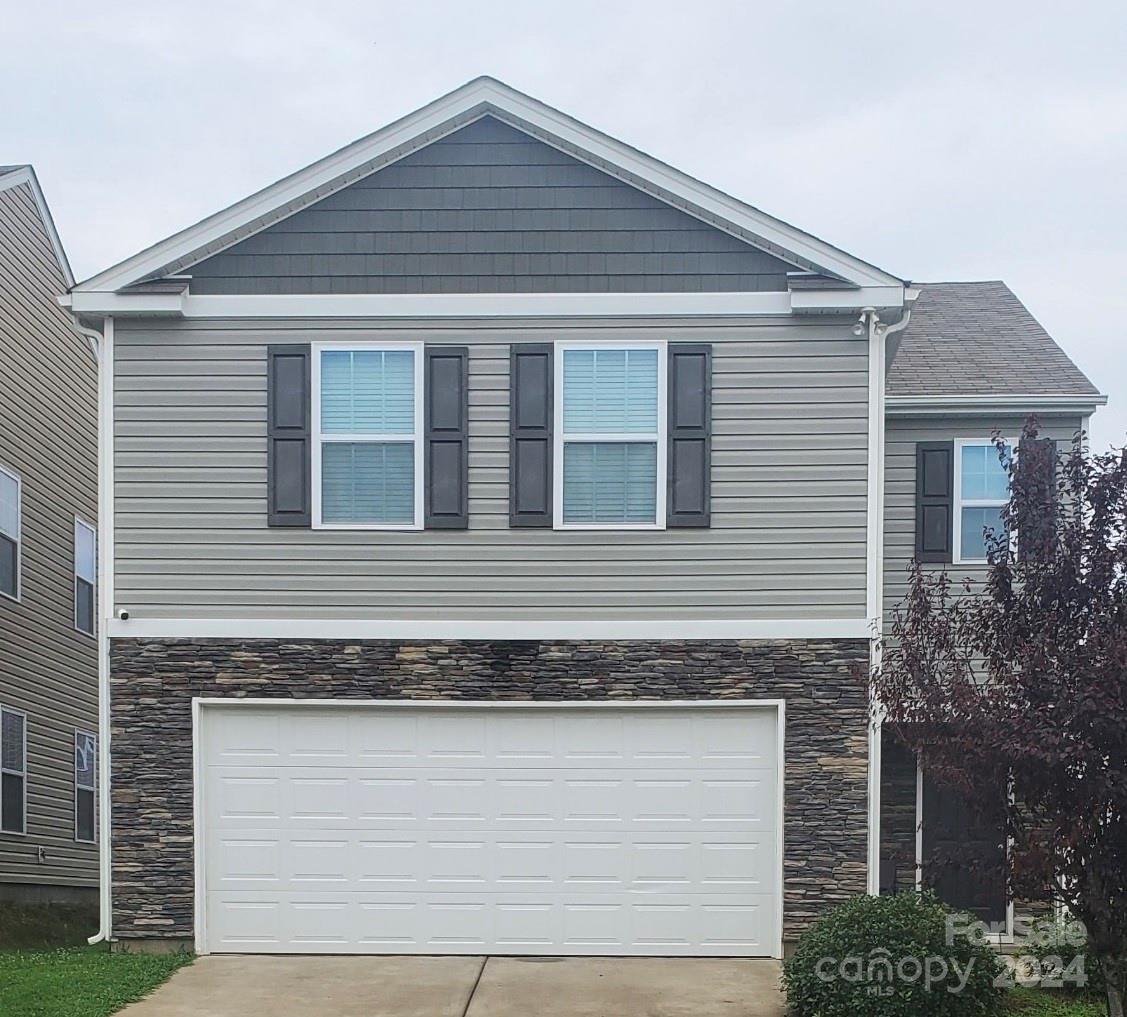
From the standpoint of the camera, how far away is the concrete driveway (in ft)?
33.2

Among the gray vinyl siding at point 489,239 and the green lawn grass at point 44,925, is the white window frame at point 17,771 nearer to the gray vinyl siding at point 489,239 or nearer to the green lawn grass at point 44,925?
the green lawn grass at point 44,925

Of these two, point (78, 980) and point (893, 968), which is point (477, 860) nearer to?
point (78, 980)

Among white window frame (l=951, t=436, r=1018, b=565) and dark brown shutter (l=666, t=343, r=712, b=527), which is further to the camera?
white window frame (l=951, t=436, r=1018, b=565)

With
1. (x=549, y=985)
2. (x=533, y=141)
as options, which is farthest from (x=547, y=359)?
(x=549, y=985)

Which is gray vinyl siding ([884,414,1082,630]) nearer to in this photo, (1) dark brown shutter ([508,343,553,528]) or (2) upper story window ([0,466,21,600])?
(1) dark brown shutter ([508,343,553,528])

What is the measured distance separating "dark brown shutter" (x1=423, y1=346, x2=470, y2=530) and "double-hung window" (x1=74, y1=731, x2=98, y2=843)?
8821 mm

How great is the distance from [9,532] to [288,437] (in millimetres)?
5806

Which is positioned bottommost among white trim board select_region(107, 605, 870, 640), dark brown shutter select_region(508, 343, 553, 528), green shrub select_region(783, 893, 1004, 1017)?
green shrub select_region(783, 893, 1004, 1017)

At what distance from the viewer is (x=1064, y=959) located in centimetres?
1075

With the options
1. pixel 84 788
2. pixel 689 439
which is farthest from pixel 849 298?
pixel 84 788

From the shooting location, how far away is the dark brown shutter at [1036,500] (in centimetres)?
843

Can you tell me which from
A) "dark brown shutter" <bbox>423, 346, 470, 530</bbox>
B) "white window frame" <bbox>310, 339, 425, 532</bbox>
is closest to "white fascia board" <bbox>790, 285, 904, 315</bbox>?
"dark brown shutter" <bbox>423, 346, 470, 530</bbox>

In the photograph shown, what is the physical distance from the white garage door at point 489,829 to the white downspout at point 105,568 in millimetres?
802

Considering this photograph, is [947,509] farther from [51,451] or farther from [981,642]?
[51,451]
